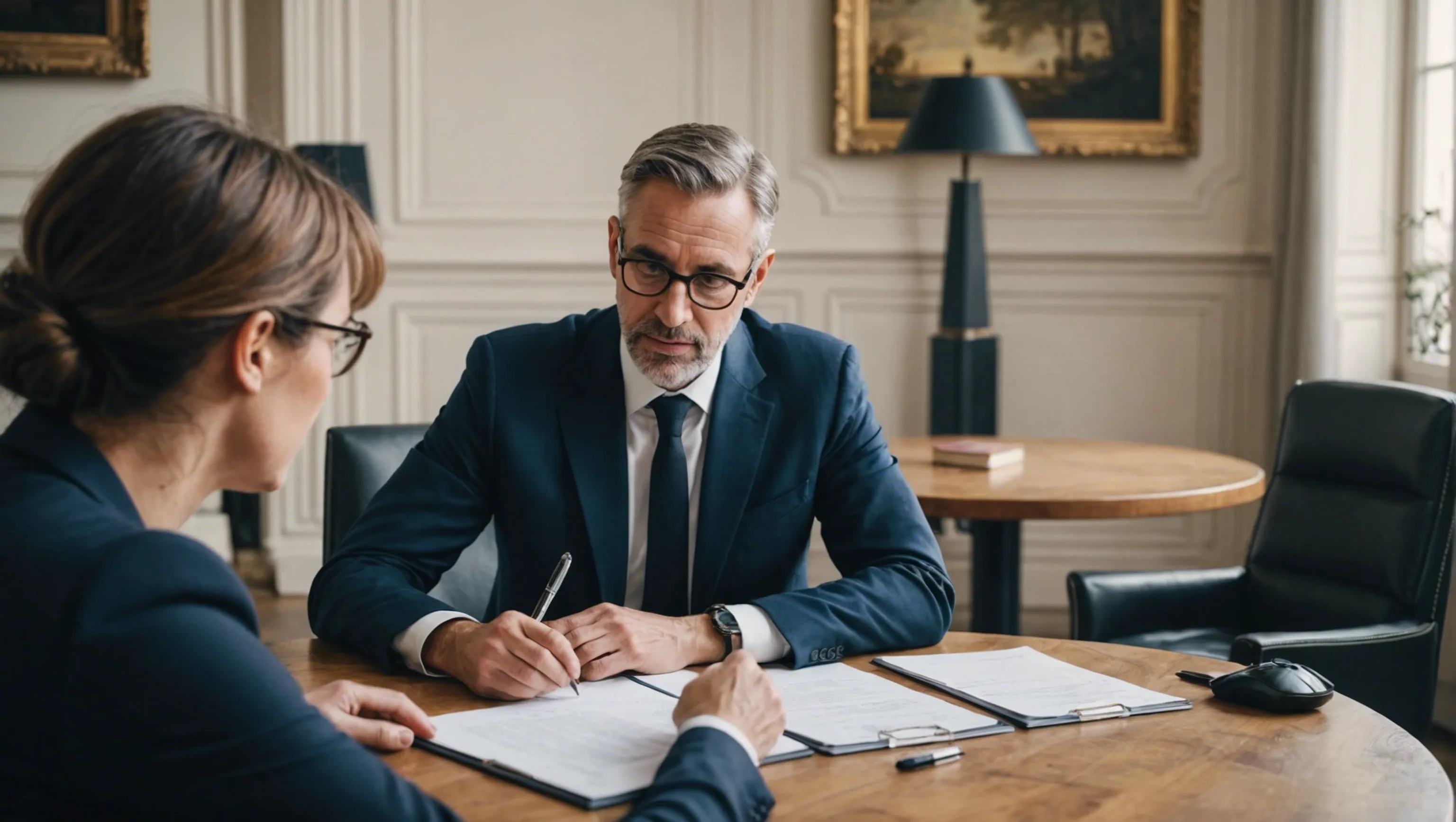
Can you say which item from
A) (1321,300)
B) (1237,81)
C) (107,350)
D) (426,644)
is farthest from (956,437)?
(107,350)

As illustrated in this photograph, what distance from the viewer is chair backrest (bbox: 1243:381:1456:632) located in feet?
9.53

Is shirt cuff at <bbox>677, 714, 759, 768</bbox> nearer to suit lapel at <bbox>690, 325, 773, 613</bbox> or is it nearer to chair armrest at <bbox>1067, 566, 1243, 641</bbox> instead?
suit lapel at <bbox>690, 325, 773, 613</bbox>

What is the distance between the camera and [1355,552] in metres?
3.02

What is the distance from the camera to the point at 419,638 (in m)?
1.71

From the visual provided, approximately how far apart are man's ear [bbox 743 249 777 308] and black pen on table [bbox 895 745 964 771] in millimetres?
849

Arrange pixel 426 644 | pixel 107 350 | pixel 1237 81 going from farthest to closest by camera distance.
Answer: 1. pixel 1237 81
2. pixel 426 644
3. pixel 107 350

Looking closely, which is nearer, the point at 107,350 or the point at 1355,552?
the point at 107,350

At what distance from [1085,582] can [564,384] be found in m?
1.38

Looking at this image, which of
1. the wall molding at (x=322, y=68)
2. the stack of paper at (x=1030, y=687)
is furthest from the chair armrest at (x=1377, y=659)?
the wall molding at (x=322, y=68)

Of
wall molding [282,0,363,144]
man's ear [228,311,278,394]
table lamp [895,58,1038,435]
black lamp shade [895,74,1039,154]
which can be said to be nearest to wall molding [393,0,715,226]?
wall molding [282,0,363,144]

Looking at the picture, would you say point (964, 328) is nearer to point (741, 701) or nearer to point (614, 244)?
point (614, 244)

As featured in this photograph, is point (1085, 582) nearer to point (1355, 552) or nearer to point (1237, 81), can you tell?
point (1355, 552)

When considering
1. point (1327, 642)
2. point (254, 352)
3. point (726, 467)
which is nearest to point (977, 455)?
point (1327, 642)

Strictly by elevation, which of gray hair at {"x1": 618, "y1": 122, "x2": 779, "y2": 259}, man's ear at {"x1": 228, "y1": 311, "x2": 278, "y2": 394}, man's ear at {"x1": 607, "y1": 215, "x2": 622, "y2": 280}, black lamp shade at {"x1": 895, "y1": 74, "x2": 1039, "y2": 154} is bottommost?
man's ear at {"x1": 228, "y1": 311, "x2": 278, "y2": 394}
